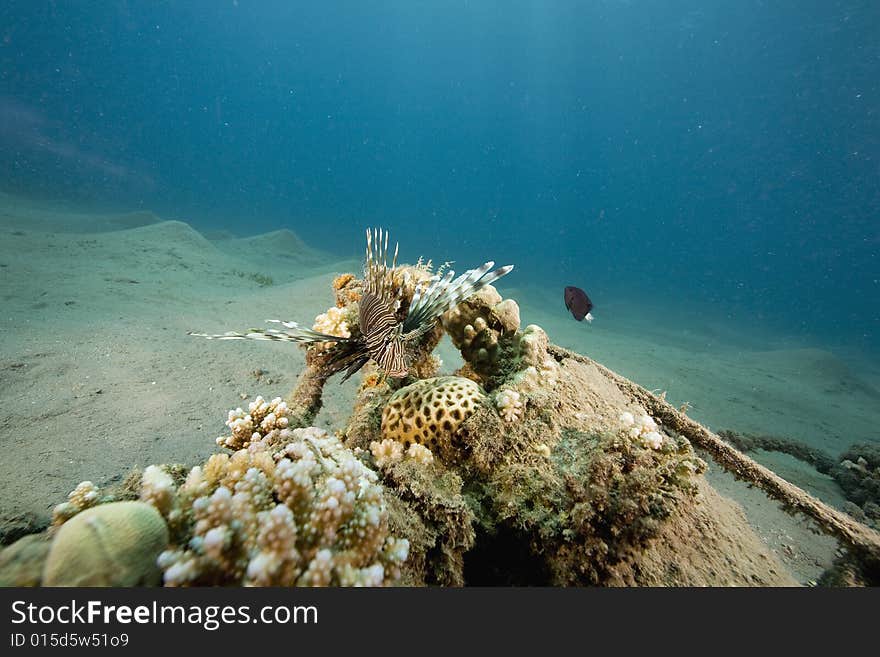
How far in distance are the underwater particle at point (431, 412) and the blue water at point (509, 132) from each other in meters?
29.6

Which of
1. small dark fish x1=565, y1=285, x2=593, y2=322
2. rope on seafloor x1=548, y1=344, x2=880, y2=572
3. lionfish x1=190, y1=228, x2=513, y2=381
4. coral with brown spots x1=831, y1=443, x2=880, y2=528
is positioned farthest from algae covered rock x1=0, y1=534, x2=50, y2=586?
coral with brown spots x1=831, y1=443, x2=880, y2=528

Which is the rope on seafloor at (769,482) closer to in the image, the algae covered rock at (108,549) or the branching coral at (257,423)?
the branching coral at (257,423)

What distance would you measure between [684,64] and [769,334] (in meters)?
69.5

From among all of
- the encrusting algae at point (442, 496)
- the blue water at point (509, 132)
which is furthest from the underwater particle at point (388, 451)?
the blue water at point (509, 132)

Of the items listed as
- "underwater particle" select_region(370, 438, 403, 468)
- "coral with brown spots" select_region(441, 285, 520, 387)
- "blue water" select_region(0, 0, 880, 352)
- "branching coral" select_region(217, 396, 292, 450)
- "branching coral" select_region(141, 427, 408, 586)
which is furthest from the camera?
"blue water" select_region(0, 0, 880, 352)

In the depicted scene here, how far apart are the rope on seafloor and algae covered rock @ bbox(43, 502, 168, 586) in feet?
9.36

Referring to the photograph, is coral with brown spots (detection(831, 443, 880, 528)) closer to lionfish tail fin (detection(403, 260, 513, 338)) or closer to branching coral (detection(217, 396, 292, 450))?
lionfish tail fin (detection(403, 260, 513, 338))

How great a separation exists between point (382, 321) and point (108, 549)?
182cm

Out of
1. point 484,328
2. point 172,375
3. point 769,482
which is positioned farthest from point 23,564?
point 172,375

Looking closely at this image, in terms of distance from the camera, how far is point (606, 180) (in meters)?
100

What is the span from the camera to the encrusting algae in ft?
3.63

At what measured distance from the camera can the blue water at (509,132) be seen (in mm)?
39781

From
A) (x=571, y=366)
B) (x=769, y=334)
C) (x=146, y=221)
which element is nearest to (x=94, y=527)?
(x=571, y=366)

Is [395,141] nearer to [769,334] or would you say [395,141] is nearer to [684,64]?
[684,64]
